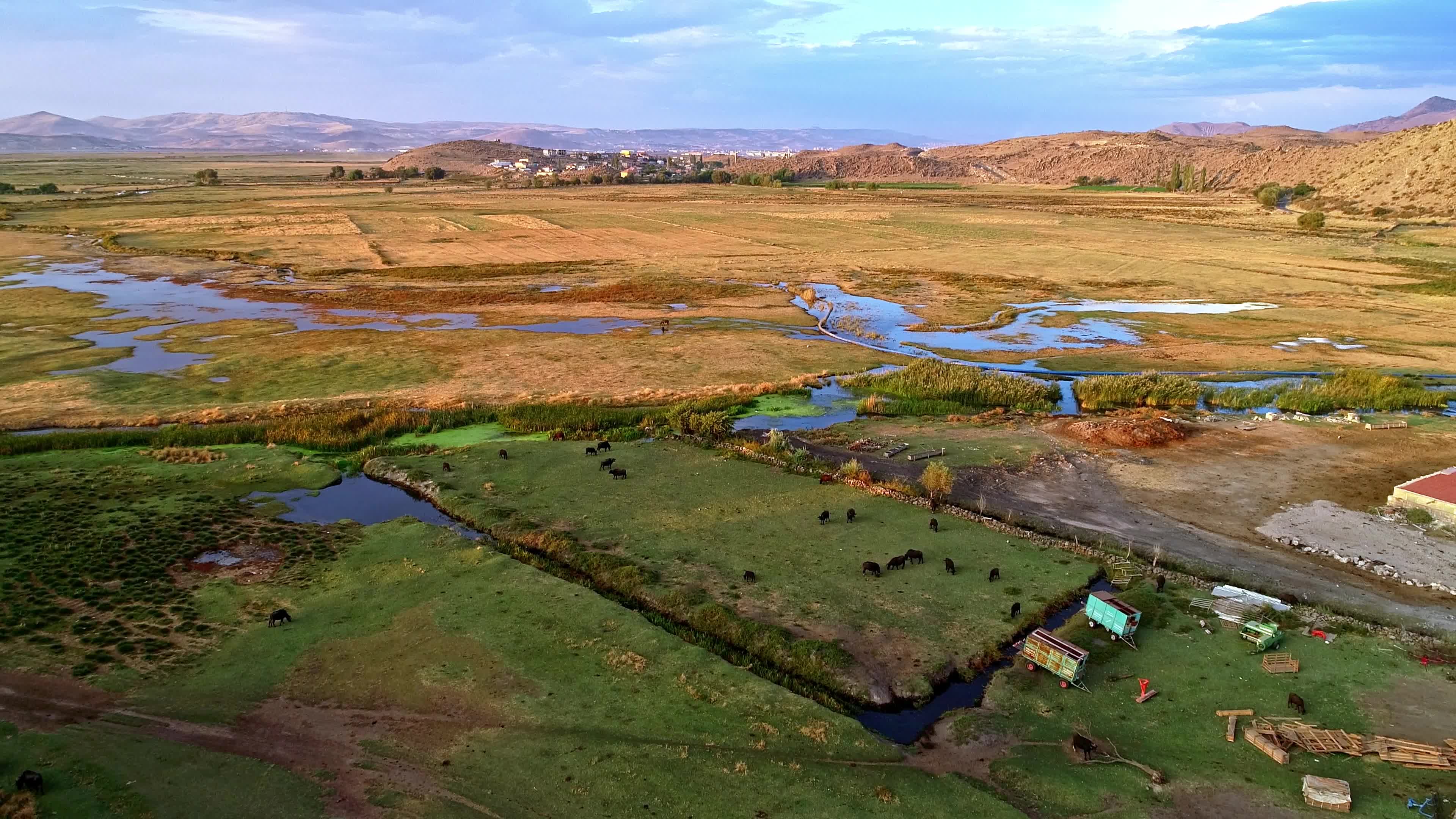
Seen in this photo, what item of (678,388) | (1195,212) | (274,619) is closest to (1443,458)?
(678,388)

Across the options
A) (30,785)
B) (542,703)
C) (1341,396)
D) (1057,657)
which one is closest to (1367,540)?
(1057,657)

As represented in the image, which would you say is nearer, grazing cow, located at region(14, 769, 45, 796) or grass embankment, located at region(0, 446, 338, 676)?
grazing cow, located at region(14, 769, 45, 796)

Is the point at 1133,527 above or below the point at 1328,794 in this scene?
above

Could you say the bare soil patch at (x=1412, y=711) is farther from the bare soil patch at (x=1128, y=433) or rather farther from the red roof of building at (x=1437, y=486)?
the bare soil patch at (x=1128, y=433)

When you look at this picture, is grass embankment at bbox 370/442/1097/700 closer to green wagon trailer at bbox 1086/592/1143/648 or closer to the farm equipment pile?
green wagon trailer at bbox 1086/592/1143/648

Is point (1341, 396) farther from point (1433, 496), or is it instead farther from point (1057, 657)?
point (1057, 657)

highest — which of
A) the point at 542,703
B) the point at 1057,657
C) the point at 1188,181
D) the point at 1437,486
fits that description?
the point at 1188,181

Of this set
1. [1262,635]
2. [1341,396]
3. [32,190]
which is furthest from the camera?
[32,190]

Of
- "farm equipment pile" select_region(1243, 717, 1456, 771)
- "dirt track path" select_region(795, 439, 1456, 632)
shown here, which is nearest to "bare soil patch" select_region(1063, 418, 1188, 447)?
"dirt track path" select_region(795, 439, 1456, 632)
